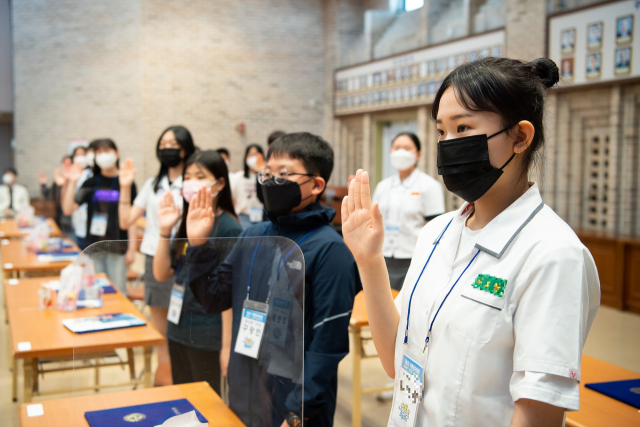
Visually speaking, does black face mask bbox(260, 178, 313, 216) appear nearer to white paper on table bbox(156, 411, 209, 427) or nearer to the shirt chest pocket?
white paper on table bbox(156, 411, 209, 427)

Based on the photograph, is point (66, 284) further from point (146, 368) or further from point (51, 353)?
point (146, 368)

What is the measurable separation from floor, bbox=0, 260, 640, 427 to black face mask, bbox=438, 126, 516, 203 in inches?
55.5

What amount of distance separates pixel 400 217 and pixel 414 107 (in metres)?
6.99

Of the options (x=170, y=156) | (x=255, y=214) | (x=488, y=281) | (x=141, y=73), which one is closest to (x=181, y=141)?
(x=170, y=156)

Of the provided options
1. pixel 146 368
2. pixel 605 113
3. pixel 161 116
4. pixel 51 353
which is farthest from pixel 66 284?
pixel 161 116

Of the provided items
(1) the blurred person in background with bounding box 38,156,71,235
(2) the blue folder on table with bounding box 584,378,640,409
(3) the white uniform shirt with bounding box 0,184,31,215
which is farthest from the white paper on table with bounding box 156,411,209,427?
(3) the white uniform shirt with bounding box 0,184,31,215

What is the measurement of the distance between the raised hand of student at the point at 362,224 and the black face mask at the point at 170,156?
2.91 metres

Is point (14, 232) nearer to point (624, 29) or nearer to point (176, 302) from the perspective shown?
point (176, 302)

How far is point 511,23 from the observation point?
8.88m

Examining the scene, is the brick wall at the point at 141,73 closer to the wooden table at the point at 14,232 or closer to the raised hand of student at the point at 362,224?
the wooden table at the point at 14,232

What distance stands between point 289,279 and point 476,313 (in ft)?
1.91

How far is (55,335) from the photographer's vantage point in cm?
279

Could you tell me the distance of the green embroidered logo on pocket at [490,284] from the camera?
45.4 inches

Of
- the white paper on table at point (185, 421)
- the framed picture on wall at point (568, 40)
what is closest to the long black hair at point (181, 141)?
the white paper on table at point (185, 421)
